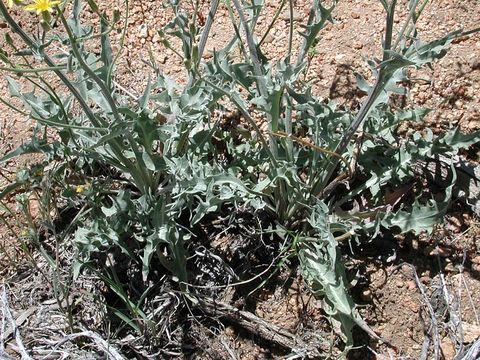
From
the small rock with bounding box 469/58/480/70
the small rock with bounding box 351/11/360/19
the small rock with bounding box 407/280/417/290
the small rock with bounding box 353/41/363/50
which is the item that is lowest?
the small rock with bounding box 407/280/417/290

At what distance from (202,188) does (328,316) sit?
762 millimetres

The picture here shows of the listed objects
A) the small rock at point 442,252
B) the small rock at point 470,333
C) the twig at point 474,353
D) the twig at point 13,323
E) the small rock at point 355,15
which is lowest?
the small rock at point 470,333

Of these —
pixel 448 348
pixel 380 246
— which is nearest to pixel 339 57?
pixel 380 246

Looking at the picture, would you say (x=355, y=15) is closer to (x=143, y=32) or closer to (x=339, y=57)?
(x=339, y=57)

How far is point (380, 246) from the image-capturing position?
8.82ft

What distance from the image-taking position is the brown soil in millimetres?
2588

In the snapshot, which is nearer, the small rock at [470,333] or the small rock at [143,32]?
the small rock at [470,333]

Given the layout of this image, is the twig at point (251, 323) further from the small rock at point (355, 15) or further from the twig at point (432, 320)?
the small rock at point (355, 15)

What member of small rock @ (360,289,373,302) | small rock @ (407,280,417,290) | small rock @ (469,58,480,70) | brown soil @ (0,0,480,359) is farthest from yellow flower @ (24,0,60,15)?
small rock @ (469,58,480,70)

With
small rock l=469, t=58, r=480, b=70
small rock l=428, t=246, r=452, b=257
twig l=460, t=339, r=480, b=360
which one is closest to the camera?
twig l=460, t=339, r=480, b=360

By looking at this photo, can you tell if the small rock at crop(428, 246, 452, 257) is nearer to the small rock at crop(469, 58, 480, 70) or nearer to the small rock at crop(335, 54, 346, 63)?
the small rock at crop(469, 58, 480, 70)

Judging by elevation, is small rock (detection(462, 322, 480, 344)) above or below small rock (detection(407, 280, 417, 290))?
below

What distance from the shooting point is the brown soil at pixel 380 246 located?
8.49 feet

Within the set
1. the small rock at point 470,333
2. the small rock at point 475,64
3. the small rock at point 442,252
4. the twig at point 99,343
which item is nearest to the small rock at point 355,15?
the small rock at point 475,64
